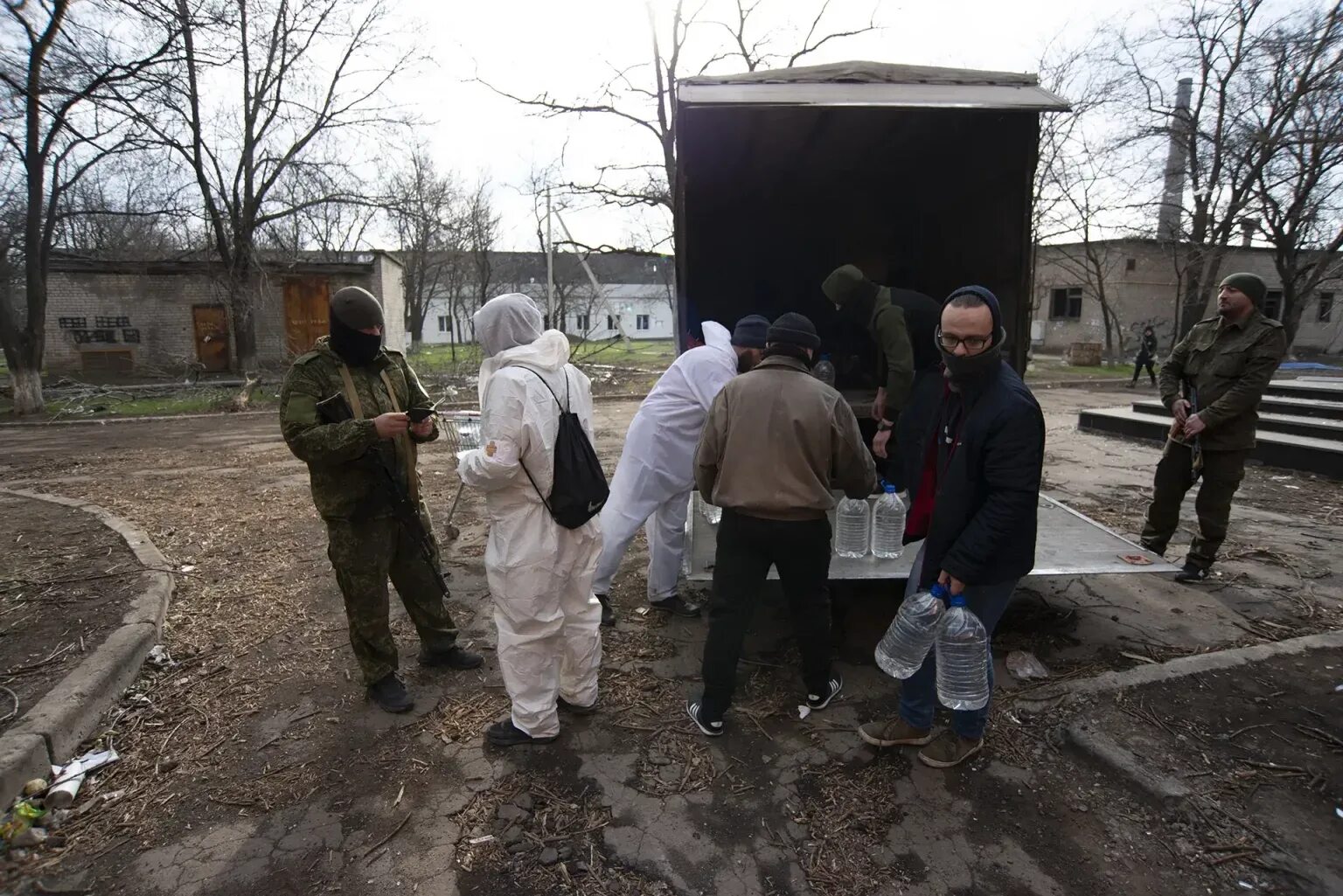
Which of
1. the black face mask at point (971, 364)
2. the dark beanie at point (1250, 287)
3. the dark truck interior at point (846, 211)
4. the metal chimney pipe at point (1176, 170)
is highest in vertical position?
the metal chimney pipe at point (1176, 170)

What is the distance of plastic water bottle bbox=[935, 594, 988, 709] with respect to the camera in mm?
2484

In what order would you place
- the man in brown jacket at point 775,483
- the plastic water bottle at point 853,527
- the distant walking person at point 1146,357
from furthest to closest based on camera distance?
the distant walking person at point 1146,357 < the plastic water bottle at point 853,527 < the man in brown jacket at point 775,483

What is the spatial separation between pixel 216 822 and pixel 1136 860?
3.22 meters

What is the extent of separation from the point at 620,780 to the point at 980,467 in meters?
1.81

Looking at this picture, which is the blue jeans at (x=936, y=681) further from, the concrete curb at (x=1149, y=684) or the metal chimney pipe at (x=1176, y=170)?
the metal chimney pipe at (x=1176, y=170)

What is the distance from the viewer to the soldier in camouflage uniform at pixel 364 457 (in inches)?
112

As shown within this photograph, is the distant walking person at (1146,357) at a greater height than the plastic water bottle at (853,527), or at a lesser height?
greater

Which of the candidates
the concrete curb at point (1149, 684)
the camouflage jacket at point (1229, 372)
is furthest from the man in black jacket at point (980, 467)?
the camouflage jacket at point (1229, 372)

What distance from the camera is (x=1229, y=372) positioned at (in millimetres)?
4176

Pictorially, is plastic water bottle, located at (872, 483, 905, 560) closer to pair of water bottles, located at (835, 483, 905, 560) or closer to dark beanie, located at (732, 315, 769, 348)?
pair of water bottles, located at (835, 483, 905, 560)

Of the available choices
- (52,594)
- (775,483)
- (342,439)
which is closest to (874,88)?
(775,483)

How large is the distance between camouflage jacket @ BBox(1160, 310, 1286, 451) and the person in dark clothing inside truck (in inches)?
60.4

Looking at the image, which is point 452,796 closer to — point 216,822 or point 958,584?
point 216,822

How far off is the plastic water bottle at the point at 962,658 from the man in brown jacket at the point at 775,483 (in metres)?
0.54
